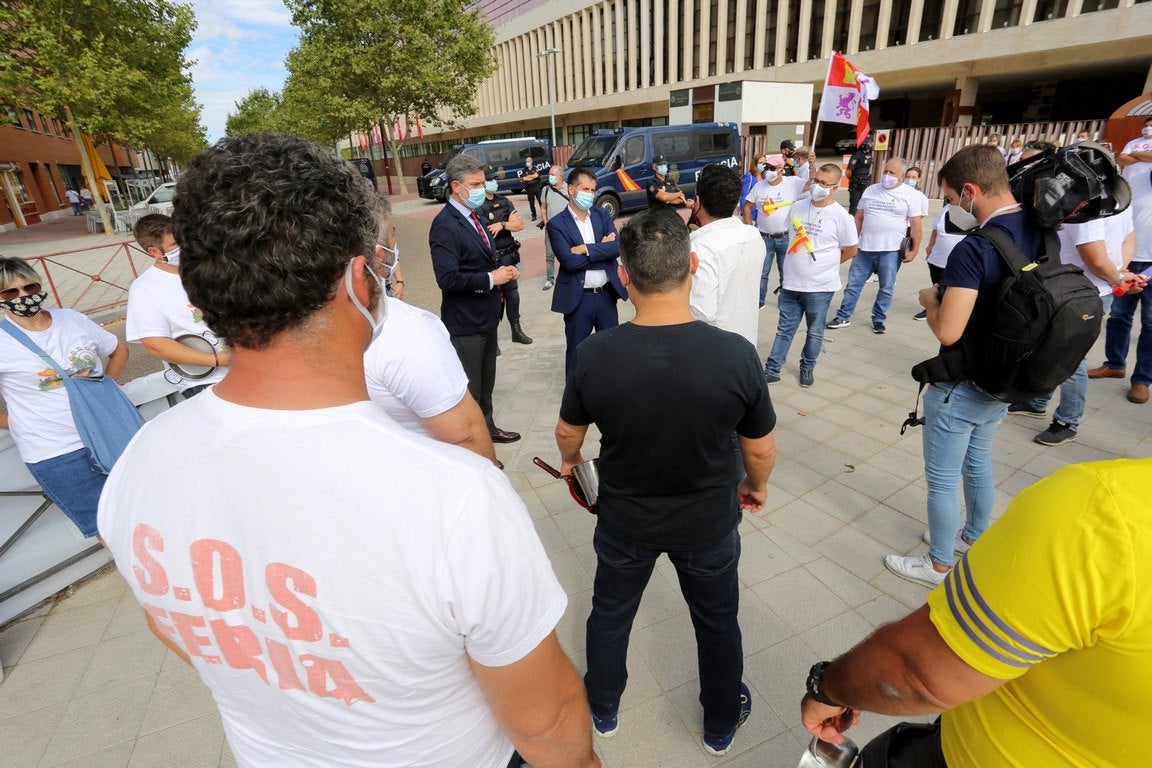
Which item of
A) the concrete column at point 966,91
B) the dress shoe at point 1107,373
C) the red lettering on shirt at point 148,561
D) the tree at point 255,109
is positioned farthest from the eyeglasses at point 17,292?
the tree at point 255,109

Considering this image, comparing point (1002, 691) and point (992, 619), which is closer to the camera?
point (992, 619)

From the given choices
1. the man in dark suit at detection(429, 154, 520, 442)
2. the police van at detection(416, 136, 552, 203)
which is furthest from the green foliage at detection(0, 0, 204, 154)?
the man in dark suit at detection(429, 154, 520, 442)

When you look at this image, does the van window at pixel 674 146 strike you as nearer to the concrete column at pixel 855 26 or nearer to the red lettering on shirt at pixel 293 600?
the concrete column at pixel 855 26

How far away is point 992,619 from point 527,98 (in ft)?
179

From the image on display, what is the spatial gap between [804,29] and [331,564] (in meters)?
35.2

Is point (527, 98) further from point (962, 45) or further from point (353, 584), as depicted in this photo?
point (353, 584)

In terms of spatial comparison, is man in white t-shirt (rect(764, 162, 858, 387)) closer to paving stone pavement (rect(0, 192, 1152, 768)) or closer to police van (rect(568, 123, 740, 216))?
paving stone pavement (rect(0, 192, 1152, 768))

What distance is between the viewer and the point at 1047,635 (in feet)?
2.65

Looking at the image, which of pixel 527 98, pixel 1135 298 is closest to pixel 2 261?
pixel 1135 298

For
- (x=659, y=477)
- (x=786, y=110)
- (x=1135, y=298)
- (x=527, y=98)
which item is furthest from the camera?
(x=527, y=98)

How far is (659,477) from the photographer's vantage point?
1819 mm

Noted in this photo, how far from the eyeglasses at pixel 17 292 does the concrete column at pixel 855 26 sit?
32.7 meters

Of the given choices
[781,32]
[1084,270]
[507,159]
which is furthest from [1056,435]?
[781,32]

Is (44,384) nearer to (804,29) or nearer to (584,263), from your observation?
(584,263)
